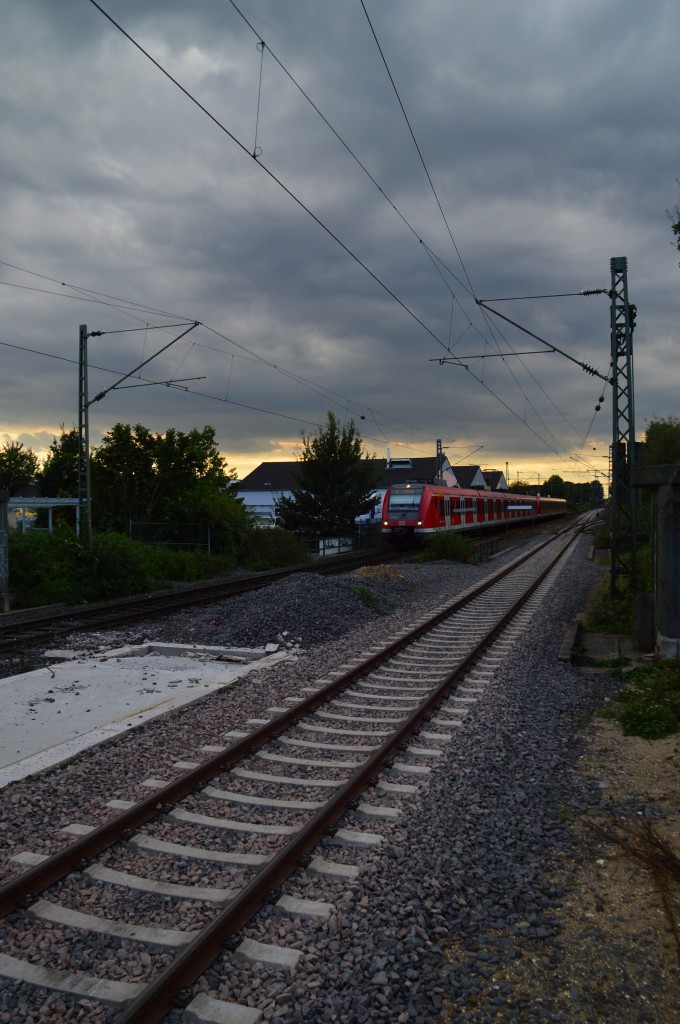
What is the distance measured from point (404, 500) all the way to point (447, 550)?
5.56 m

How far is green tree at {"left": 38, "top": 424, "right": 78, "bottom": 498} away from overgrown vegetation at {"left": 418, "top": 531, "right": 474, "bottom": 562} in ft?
120

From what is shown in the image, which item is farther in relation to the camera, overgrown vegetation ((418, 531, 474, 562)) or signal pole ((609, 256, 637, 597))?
overgrown vegetation ((418, 531, 474, 562))

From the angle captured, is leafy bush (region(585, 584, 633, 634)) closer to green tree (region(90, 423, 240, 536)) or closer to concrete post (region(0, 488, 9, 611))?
concrete post (region(0, 488, 9, 611))

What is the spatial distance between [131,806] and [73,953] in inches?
66.2

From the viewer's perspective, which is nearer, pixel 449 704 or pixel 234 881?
pixel 234 881

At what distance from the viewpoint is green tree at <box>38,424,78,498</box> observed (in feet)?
192

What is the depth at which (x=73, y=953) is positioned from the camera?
3.70 metres

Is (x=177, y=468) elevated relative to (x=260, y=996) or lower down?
elevated

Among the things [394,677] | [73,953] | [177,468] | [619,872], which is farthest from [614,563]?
[177,468]

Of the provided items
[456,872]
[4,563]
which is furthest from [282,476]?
[456,872]

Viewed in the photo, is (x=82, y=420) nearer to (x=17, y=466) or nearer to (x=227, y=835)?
(x=227, y=835)

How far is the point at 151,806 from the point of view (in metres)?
5.30

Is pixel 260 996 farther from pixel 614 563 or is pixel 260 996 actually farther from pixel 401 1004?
pixel 614 563

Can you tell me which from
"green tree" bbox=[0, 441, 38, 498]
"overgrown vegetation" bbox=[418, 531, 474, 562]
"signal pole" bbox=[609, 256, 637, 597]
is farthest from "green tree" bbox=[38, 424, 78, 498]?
"signal pole" bbox=[609, 256, 637, 597]
